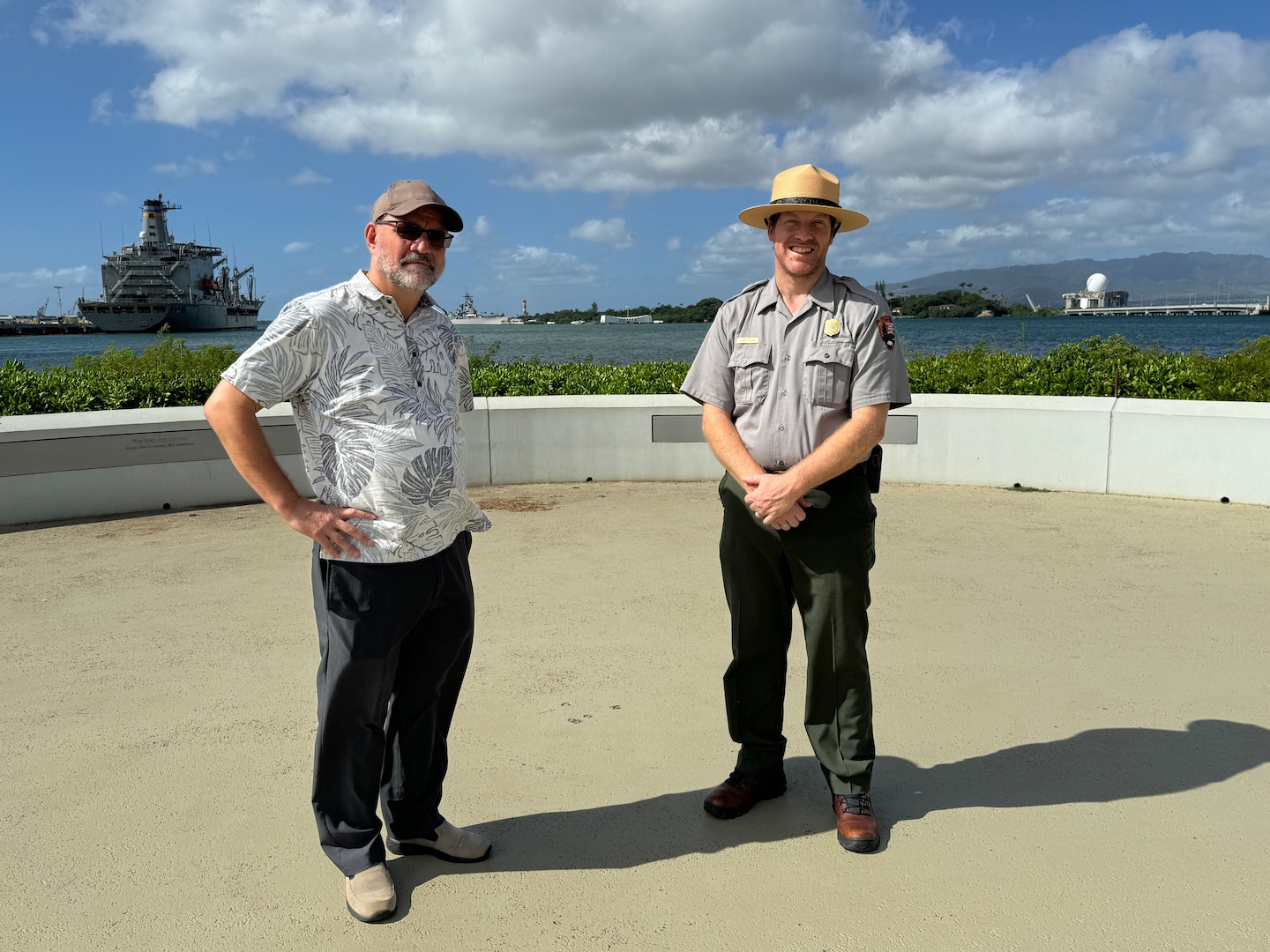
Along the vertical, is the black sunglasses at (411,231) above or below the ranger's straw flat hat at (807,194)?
below

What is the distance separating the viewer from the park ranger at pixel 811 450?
2.73 meters

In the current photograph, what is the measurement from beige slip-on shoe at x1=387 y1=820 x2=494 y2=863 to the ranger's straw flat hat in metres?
2.09

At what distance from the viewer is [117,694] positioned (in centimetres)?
383

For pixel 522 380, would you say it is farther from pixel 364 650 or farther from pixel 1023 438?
pixel 364 650

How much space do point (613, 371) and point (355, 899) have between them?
7618mm

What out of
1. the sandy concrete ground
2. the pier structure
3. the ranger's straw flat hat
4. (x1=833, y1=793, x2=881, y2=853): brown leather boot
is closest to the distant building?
the pier structure

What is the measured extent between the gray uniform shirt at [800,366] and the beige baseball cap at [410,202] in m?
0.89

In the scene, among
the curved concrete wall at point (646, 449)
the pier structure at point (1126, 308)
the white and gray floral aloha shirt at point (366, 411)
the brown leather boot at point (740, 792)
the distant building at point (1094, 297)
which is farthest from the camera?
the pier structure at point (1126, 308)

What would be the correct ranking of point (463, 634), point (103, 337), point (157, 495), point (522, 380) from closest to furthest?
point (463, 634), point (157, 495), point (522, 380), point (103, 337)

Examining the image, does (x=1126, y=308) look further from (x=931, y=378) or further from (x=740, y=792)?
(x=740, y=792)

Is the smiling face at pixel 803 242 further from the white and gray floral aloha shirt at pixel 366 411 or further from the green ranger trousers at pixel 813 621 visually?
the white and gray floral aloha shirt at pixel 366 411

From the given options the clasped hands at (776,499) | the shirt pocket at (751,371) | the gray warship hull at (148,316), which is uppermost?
the gray warship hull at (148,316)

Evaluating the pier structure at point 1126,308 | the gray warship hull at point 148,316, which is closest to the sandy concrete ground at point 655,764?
the gray warship hull at point 148,316

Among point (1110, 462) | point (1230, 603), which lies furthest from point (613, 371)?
point (1230, 603)
